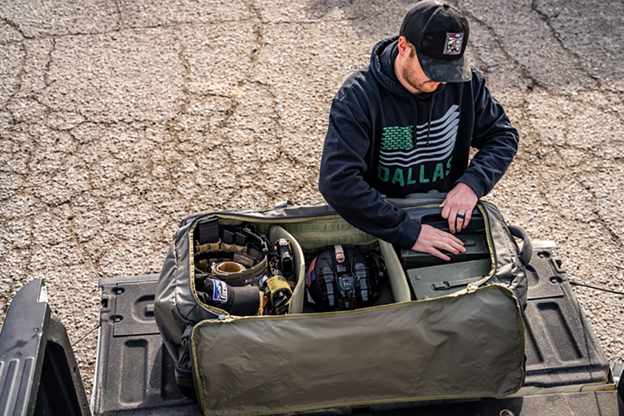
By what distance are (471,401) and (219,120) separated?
9.40 ft

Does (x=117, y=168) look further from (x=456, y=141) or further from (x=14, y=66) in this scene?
(x=456, y=141)

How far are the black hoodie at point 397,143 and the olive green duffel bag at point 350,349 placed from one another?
40 cm

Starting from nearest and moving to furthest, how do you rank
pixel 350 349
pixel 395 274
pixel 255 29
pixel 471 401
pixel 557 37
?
pixel 350 349, pixel 471 401, pixel 395 274, pixel 557 37, pixel 255 29

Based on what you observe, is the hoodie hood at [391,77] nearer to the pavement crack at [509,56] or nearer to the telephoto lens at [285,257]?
the telephoto lens at [285,257]

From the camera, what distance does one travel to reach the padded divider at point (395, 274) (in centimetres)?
211

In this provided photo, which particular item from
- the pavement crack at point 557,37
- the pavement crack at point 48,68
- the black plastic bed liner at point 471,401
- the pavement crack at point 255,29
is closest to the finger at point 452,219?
the black plastic bed liner at point 471,401

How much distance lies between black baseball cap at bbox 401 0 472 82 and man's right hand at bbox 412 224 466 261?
63 cm

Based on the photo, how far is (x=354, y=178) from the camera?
7.00 ft

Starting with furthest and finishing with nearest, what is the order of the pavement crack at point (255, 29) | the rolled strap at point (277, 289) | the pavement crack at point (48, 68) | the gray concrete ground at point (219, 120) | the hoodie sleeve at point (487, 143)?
1. the pavement crack at point (255, 29)
2. the pavement crack at point (48, 68)
3. the gray concrete ground at point (219, 120)
4. the hoodie sleeve at point (487, 143)
5. the rolled strap at point (277, 289)

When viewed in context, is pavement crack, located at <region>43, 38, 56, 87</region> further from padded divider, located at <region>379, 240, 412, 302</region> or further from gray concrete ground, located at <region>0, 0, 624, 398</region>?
padded divider, located at <region>379, 240, 412, 302</region>

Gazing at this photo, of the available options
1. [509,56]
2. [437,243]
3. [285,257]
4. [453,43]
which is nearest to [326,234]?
[285,257]

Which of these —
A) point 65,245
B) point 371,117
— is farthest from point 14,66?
point 371,117

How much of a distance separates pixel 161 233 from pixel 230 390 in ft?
5.74

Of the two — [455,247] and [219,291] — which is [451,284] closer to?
[455,247]
